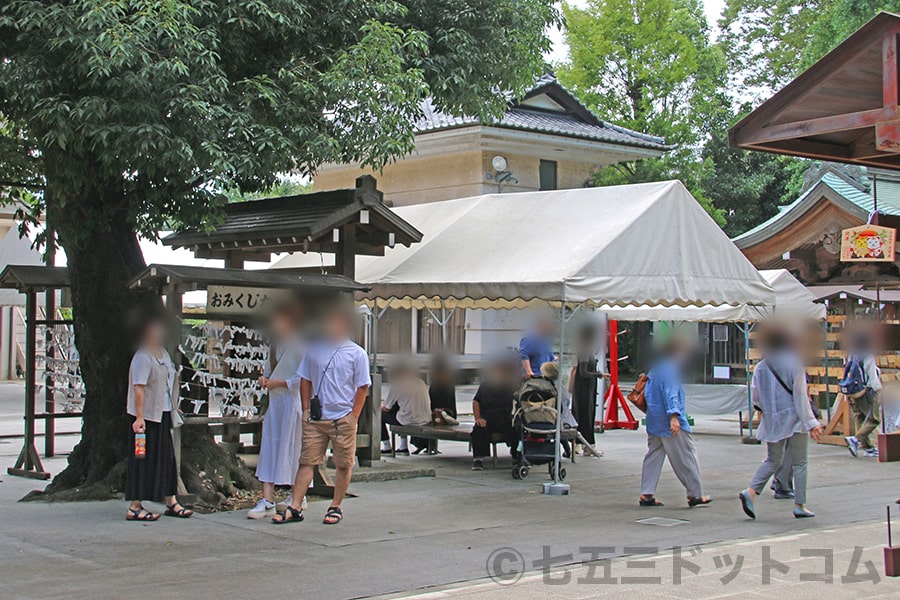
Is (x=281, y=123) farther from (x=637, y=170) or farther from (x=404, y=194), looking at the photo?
(x=637, y=170)

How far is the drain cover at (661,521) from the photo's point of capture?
9.77 m

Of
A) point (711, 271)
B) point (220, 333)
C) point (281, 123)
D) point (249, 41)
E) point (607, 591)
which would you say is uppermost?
point (249, 41)

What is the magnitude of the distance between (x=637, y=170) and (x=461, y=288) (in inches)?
806

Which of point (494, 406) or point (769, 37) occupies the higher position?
point (769, 37)

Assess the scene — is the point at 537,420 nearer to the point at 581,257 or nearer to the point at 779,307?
the point at 581,257

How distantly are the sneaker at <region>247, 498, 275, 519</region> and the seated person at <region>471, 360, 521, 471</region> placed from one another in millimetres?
3813

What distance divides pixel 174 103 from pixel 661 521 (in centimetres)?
588

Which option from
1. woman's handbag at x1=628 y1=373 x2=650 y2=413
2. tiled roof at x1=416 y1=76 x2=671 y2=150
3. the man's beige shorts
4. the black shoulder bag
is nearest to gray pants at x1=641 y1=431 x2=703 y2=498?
woman's handbag at x1=628 y1=373 x2=650 y2=413

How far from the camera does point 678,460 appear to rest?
414 inches

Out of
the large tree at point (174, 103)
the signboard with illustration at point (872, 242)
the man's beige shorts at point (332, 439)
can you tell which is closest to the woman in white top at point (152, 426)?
the large tree at point (174, 103)

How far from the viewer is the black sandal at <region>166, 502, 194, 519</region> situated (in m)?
9.73

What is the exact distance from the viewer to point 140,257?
437 inches

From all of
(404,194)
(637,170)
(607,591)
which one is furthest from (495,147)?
(607,591)

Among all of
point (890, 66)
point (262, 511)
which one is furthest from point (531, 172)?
point (890, 66)
